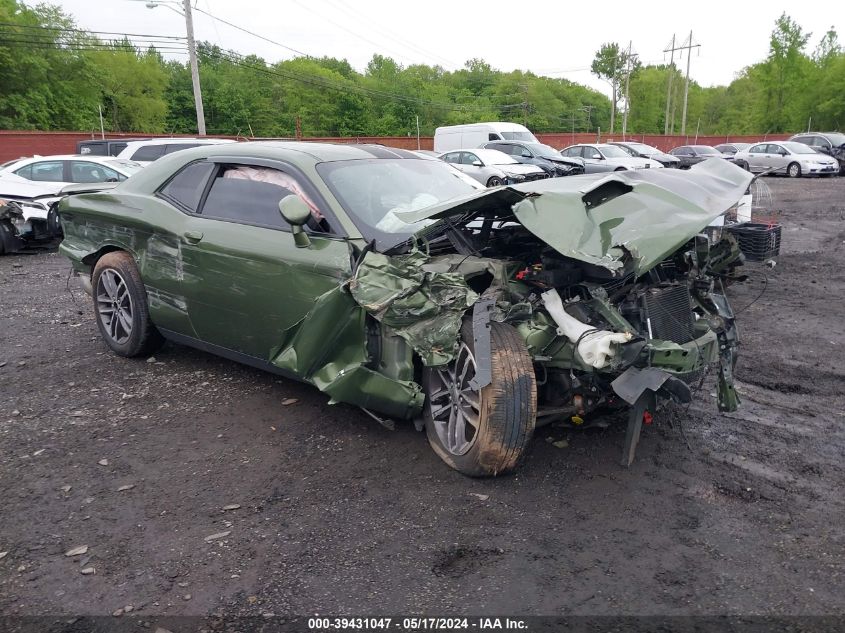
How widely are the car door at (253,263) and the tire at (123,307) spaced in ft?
2.27

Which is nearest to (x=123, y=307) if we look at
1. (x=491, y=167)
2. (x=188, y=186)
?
(x=188, y=186)

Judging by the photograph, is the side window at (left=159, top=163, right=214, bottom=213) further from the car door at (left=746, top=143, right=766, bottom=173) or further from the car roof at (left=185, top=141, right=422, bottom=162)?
the car door at (left=746, top=143, right=766, bottom=173)

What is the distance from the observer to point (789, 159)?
26062 mm

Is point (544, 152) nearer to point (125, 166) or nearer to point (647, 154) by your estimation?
point (647, 154)

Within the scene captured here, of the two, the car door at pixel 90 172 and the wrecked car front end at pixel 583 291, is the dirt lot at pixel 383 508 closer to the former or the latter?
the wrecked car front end at pixel 583 291

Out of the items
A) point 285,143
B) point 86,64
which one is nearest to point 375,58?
point 86,64

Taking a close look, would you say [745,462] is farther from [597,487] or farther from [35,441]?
[35,441]

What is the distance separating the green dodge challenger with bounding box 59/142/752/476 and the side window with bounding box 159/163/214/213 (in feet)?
0.04

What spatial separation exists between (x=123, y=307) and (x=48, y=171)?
8.67m

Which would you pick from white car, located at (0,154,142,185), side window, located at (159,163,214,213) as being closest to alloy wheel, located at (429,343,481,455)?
side window, located at (159,163,214,213)

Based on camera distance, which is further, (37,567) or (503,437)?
(503,437)

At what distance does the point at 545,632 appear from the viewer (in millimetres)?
2363

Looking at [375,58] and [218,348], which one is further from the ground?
[375,58]

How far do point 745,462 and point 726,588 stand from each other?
118 centimetres
